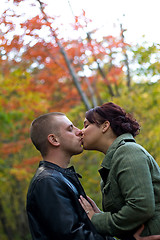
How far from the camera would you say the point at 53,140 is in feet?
8.55

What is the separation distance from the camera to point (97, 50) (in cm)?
809

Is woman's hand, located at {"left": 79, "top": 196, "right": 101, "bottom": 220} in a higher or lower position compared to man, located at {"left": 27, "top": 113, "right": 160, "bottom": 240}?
lower

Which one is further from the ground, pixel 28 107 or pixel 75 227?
pixel 28 107

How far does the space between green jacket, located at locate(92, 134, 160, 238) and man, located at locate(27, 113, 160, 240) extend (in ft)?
0.39

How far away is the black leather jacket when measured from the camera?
6.86 ft

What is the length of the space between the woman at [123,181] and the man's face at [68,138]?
0.11 m

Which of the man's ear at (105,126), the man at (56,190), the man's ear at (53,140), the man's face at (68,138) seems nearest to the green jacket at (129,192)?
the man at (56,190)

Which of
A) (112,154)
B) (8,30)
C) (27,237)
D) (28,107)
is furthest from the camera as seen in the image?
(27,237)

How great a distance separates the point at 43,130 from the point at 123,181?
34.6 inches

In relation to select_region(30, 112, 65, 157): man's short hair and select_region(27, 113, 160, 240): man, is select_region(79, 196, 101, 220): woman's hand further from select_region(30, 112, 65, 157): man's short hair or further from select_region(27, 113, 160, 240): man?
select_region(30, 112, 65, 157): man's short hair

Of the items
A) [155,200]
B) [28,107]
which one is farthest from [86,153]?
[28,107]

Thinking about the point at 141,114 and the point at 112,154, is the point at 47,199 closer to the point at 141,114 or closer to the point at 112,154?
the point at 112,154

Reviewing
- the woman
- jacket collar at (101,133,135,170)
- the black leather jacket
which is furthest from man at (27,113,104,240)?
jacket collar at (101,133,135,170)

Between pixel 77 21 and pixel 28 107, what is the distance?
3525 millimetres
